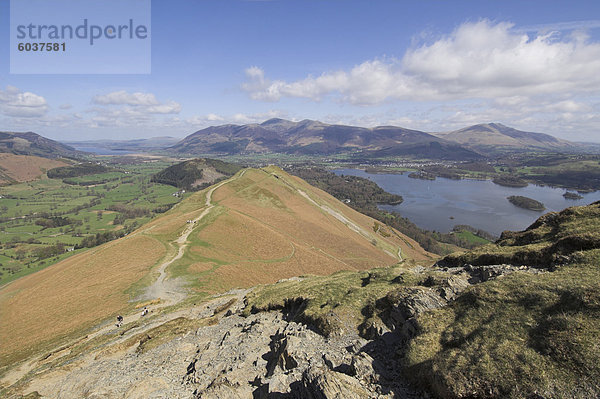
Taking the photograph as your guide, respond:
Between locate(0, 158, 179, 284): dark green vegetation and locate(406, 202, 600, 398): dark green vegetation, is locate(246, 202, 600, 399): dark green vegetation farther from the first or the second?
locate(0, 158, 179, 284): dark green vegetation

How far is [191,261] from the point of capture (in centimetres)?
5412

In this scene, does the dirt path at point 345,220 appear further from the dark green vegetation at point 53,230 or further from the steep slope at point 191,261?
the dark green vegetation at point 53,230

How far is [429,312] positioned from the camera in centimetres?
1797

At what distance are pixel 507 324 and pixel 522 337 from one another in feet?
3.43

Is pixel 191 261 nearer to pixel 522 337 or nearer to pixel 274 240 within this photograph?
pixel 274 240

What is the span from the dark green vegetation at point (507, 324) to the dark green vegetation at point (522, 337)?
4 centimetres

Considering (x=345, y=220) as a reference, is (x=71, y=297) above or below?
below

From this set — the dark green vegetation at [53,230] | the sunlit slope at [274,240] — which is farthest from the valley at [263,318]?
the dark green vegetation at [53,230]

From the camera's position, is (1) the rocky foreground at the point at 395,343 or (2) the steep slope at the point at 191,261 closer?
(1) the rocky foreground at the point at 395,343

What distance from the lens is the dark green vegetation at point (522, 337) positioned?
36.7ft

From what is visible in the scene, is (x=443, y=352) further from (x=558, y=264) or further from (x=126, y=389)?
(x=126, y=389)

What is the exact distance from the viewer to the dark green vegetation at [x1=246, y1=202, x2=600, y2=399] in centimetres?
1139

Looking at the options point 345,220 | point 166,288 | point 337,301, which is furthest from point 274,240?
point 345,220

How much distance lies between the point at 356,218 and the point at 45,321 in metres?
112
